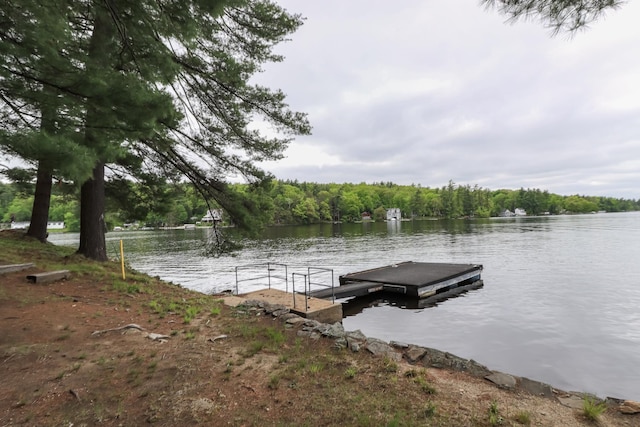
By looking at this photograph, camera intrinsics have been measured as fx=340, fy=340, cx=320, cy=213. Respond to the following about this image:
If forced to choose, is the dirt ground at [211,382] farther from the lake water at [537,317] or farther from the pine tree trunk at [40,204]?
the pine tree trunk at [40,204]

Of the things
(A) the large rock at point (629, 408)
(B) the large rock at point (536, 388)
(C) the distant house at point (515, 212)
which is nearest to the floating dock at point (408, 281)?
(B) the large rock at point (536, 388)

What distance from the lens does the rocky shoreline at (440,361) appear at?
4402 millimetres

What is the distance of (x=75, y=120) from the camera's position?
186 inches

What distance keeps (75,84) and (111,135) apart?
83cm

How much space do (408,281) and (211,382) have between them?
13.6m

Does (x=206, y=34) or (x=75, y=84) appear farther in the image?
(x=206, y=34)

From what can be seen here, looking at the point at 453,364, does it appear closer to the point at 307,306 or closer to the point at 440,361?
the point at 440,361

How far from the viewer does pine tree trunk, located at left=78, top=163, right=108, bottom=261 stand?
9.95 metres

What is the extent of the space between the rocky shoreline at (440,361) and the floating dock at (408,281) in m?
8.06

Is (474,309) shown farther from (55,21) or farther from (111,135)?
(55,21)

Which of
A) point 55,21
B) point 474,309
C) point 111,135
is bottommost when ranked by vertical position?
point 474,309

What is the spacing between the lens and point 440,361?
17.4ft

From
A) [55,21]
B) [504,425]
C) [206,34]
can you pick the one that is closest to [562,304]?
[504,425]

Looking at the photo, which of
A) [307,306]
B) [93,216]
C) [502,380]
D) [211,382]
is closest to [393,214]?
[307,306]
